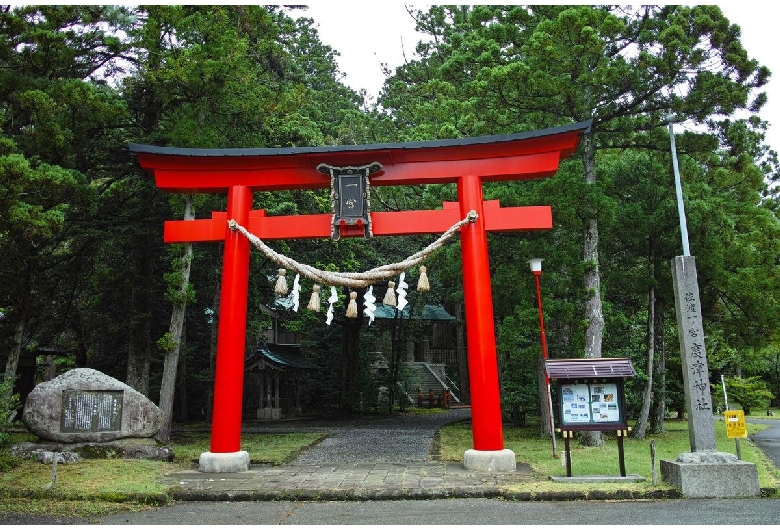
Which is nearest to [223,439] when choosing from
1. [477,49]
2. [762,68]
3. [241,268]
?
[241,268]

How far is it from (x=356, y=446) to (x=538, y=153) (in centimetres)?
790

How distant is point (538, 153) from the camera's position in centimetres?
974

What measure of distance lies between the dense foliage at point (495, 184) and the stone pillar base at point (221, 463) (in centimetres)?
370

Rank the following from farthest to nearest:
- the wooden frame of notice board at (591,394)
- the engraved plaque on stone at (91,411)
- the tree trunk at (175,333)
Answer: the tree trunk at (175,333) → the engraved plaque on stone at (91,411) → the wooden frame of notice board at (591,394)

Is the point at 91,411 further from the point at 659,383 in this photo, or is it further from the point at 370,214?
the point at 659,383

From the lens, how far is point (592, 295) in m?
12.3

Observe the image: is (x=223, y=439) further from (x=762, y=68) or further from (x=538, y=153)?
(x=762, y=68)

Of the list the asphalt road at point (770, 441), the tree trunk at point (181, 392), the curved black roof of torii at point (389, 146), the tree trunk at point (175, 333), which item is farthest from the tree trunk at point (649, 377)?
the tree trunk at point (181, 392)

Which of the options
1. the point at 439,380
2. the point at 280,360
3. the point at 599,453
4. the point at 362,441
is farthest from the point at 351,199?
the point at 439,380

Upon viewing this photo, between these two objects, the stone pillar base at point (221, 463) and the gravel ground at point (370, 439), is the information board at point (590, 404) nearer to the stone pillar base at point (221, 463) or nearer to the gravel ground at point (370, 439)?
the gravel ground at point (370, 439)

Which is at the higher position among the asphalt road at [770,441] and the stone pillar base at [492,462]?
the stone pillar base at [492,462]

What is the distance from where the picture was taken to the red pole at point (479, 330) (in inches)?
347

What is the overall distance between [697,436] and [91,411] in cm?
1006

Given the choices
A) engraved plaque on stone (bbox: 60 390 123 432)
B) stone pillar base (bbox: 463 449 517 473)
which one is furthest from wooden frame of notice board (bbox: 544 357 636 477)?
engraved plaque on stone (bbox: 60 390 123 432)
